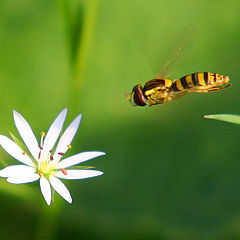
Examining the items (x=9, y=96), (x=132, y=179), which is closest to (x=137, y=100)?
(x=132, y=179)

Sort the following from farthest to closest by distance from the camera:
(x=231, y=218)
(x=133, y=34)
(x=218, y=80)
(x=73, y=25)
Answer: (x=133, y=34) → (x=231, y=218) → (x=73, y=25) → (x=218, y=80)

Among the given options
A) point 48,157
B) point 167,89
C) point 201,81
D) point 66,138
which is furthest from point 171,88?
point 48,157

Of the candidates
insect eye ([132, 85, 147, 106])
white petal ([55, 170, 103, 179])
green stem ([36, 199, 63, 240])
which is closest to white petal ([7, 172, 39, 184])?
white petal ([55, 170, 103, 179])

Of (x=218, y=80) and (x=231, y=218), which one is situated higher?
(x=218, y=80)

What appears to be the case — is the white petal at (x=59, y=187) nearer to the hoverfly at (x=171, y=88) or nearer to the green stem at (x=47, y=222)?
→ the hoverfly at (x=171, y=88)

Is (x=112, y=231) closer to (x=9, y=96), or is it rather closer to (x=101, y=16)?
(x=9, y=96)

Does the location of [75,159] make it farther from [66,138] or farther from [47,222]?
[47,222]

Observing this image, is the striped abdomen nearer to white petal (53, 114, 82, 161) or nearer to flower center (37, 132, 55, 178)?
white petal (53, 114, 82, 161)
